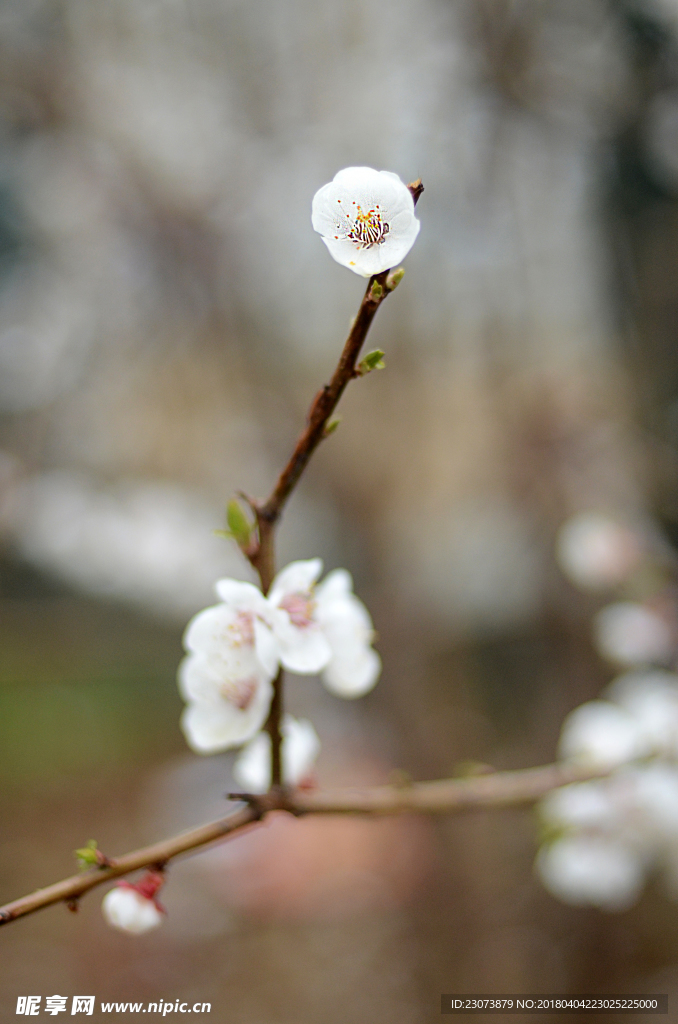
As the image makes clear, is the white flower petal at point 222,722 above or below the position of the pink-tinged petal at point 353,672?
below

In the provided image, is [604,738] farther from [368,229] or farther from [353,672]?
[368,229]

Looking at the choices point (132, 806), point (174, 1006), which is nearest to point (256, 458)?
point (174, 1006)

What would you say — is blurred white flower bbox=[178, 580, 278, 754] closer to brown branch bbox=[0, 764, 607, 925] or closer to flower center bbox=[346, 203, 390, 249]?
brown branch bbox=[0, 764, 607, 925]

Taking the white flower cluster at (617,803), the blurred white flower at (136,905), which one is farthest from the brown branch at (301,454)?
the white flower cluster at (617,803)

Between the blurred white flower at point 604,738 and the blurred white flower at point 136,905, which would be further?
the blurred white flower at point 604,738

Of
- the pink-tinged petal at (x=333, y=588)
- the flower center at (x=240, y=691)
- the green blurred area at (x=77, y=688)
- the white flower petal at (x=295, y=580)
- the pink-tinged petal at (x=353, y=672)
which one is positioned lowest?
the flower center at (x=240, y=691)

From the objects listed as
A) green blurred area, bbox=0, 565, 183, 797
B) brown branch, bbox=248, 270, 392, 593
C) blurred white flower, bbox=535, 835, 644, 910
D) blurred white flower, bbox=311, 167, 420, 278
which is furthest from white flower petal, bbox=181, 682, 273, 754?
green blurred area, bbox=0, 565, 183, 797

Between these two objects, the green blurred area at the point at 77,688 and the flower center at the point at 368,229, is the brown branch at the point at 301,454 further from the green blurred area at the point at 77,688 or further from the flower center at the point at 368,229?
the green blurred area at the point at 77,688
